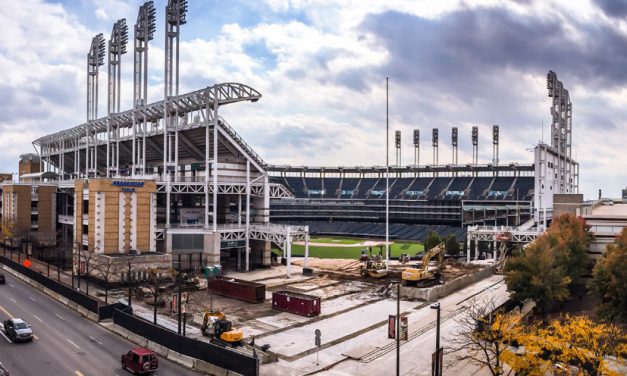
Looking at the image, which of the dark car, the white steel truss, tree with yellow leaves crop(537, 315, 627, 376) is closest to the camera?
tree with yellow leaves crop(537, 315, 627, 376)

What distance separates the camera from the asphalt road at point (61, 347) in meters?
33.8

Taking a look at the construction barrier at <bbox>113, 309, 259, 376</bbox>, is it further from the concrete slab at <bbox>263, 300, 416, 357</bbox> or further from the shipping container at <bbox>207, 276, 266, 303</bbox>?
the shipping container at <bbox>207, 276, 266, 303</bbox>

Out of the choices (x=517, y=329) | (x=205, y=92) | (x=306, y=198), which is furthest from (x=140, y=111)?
(x=306, y=198)

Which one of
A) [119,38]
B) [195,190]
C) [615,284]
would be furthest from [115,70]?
[615,284]

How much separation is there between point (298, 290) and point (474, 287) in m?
22.6

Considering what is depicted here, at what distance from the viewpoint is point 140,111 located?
87.2 meters

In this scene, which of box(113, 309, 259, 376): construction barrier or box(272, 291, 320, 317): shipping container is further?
box(272, 291, 320, 317): shipping container

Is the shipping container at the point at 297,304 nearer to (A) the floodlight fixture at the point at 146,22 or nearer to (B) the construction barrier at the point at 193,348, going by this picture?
(B) the construction barrier at the point at 193,348

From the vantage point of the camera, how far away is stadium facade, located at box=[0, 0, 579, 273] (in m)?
71.8

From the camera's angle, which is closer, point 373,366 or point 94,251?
point 373,366

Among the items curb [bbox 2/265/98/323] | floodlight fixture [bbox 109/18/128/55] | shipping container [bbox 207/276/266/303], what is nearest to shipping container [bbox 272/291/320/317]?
shipping container [bbox 207/276/266/303]

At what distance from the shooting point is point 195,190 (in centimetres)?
7844

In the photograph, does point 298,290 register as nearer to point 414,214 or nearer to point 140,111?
point 140,111

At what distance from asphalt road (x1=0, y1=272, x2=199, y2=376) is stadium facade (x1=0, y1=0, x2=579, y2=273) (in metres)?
17.5
